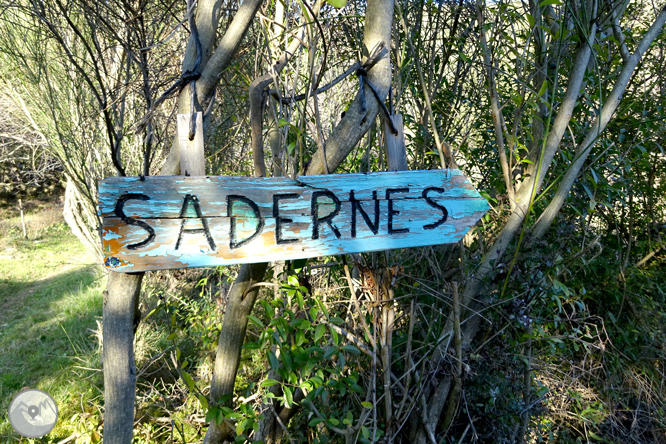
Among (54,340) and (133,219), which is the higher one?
(133,219)

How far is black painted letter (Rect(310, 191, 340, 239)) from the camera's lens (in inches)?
42.9

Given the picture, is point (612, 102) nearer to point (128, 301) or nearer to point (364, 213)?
point (364, 213)

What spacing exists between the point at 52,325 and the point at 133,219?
15.5 ft

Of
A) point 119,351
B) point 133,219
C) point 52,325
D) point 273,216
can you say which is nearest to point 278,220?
point 273,216

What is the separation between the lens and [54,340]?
14.3 ft

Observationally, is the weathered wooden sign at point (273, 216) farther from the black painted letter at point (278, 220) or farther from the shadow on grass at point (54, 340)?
the shadow on grass at point (54, 340)

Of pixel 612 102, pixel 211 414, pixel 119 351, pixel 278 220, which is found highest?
pixel 612 102

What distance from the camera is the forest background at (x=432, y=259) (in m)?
1.29

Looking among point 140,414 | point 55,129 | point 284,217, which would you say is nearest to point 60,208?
point 55,129

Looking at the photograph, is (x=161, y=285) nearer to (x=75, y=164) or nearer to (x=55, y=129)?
(x=75, y=164)

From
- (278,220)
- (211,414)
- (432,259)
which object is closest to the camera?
(278,220)

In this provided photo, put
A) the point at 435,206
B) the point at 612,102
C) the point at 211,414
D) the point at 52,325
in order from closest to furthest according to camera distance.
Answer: the point at 435,206, the point at 211,414, the point at 612,102, the point at 52,325

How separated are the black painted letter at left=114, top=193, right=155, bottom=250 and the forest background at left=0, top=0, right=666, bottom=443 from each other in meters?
0.21

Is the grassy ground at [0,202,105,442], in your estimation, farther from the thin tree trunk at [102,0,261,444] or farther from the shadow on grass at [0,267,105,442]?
the thin tree trunk at [102,0,261,444]
